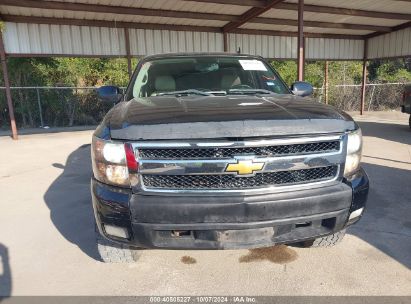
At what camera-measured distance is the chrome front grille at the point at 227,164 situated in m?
2.27

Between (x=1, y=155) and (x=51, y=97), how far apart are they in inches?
310

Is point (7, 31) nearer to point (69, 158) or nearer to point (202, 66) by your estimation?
point (69, 158)

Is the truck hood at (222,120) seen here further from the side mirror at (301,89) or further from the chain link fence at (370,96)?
the chain link fence at (370,96)

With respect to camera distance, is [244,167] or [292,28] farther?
[292,28]

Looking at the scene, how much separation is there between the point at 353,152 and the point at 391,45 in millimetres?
14270

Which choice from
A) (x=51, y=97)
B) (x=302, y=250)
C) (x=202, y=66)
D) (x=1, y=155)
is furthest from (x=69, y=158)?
(x=51, y=97)

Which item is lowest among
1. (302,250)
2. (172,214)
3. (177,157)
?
(302,250)

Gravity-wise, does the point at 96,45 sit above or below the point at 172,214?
above

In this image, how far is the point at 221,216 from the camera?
7.46 feet

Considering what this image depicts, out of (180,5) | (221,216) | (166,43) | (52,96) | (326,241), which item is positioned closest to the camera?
(221,216)

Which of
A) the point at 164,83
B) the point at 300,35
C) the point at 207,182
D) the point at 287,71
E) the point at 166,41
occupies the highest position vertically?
the point at 166,41

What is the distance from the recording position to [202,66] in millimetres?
4031

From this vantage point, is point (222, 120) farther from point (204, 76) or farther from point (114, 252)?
point (204, 76)

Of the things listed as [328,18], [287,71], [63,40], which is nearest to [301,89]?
[63,40]
